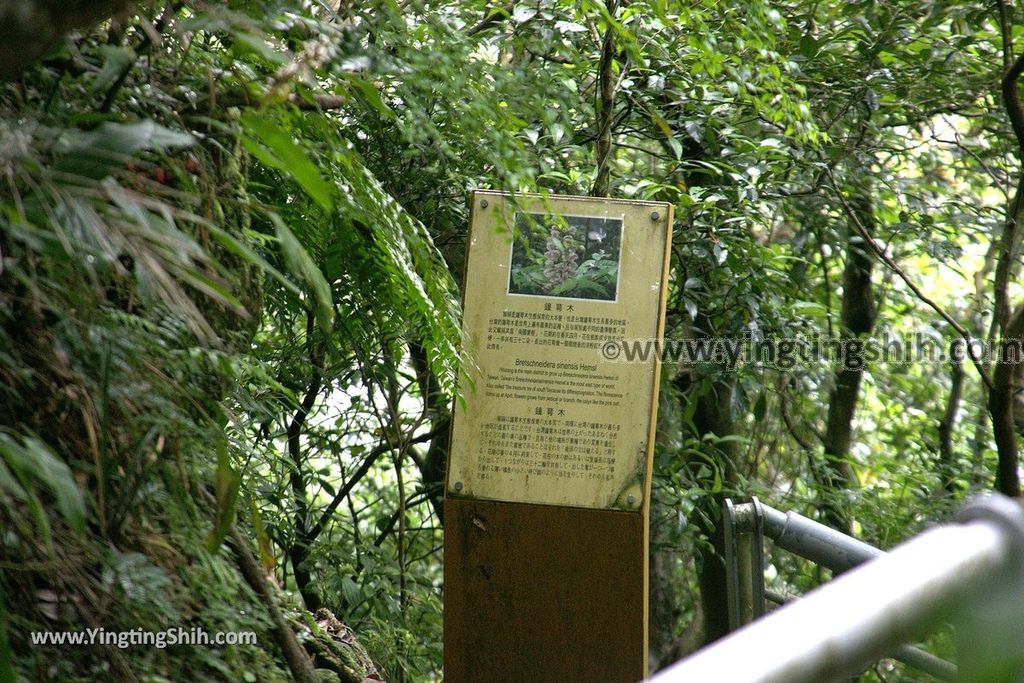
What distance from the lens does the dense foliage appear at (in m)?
1.36

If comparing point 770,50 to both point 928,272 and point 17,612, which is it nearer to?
point 17,612

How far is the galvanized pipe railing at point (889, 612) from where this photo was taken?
524 mm

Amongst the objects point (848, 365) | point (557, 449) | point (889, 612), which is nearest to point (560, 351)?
point (557, 449)

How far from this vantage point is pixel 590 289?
271 centimetres

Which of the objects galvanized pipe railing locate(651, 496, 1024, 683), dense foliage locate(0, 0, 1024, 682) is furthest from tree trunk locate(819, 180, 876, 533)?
galvanized pipe railing locate(651, 496, 1024, 683)

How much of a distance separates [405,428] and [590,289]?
1765 millimetres

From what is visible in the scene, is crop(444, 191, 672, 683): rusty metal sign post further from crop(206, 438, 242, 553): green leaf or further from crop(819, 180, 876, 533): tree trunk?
crop(819, 180, 876, 533): tree trunk

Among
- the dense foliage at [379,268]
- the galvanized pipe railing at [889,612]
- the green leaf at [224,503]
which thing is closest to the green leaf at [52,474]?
the dense foliage at [379,268]

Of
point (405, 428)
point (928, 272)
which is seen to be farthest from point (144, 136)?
point (928, 272)

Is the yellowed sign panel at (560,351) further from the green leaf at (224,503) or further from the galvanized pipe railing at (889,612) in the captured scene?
the galvanized pipe railing at (889,612)

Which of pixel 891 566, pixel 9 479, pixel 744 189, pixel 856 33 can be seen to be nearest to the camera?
pixel 891 566

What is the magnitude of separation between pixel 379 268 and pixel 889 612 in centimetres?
203

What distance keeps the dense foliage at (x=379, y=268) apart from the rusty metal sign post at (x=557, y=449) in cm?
5

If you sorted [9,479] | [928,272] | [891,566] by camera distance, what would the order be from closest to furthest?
1. [891,566]
2. [9,479]
3. [928,272]
